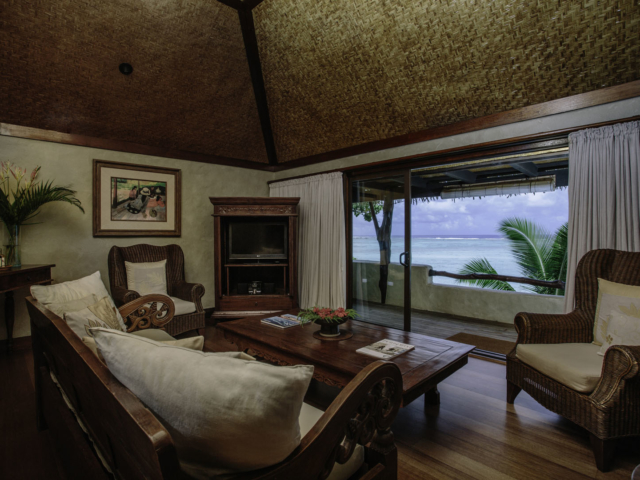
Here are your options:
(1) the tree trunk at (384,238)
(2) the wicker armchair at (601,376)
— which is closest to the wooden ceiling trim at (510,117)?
(1) the tree trunk at (384,238)

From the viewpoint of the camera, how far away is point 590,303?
7.67ft

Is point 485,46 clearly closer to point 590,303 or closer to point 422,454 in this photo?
point 590,303

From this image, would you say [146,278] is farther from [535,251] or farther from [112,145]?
[535,251]

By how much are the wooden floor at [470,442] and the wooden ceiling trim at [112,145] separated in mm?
2440

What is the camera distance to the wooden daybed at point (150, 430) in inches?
25.7

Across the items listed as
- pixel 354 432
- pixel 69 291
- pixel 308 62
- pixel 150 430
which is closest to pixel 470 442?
pixel 354 432

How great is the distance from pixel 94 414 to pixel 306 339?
156cm

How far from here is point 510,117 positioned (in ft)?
10.1

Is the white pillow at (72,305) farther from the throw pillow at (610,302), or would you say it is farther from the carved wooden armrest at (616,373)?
the throw pillow at (610,302)

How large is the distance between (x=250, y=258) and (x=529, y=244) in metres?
4.55

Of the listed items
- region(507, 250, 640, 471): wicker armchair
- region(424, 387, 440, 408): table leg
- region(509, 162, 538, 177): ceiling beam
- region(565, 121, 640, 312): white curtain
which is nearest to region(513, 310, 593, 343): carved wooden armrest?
region(507, 250, 640, 471): wicker armchair

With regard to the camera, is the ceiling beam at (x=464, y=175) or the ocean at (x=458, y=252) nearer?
the ceiling beam at (x=464, y=175)

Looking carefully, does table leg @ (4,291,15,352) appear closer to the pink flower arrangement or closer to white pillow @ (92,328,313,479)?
the pink flower arrangement

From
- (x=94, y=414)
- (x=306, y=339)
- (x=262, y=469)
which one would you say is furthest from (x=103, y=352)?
(x=306, y=339)
